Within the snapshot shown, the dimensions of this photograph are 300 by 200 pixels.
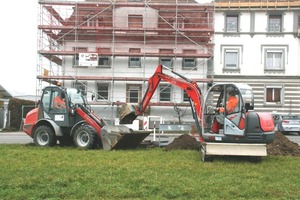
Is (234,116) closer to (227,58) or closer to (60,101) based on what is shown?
(60,101)

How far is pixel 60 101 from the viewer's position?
16.8 meters

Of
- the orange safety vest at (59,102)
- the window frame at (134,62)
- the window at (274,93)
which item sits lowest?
the orange safety vest at (59,102)

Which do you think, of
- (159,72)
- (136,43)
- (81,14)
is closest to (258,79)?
(136,43)

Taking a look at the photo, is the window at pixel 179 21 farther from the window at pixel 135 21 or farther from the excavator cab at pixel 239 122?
the excavator cab at pixel 239 122

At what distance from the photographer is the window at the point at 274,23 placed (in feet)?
134

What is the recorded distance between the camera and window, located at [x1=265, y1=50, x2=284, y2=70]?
133 feet

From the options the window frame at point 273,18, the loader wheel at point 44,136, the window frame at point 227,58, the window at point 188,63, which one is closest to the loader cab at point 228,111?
the loader wheel at point 44,136

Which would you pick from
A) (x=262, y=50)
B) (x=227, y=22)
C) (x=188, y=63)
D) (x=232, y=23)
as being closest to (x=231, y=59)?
(x=262, y=50)

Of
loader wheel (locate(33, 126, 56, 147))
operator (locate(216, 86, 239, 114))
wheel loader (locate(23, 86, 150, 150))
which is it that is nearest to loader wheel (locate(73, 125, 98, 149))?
wheel loader (locate(23, 86, 150, 150))

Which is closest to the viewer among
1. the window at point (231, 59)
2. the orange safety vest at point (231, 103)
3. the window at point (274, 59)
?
the orange safety vest at point (231, 103)

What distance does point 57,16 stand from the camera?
129ft

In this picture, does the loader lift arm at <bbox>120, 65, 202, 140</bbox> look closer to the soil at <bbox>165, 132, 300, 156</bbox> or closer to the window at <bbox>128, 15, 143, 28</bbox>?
the soil at <bbox>165, 132, 300, 156</bbox>

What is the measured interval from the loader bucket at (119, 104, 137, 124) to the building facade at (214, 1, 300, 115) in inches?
972

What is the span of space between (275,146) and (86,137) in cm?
685
